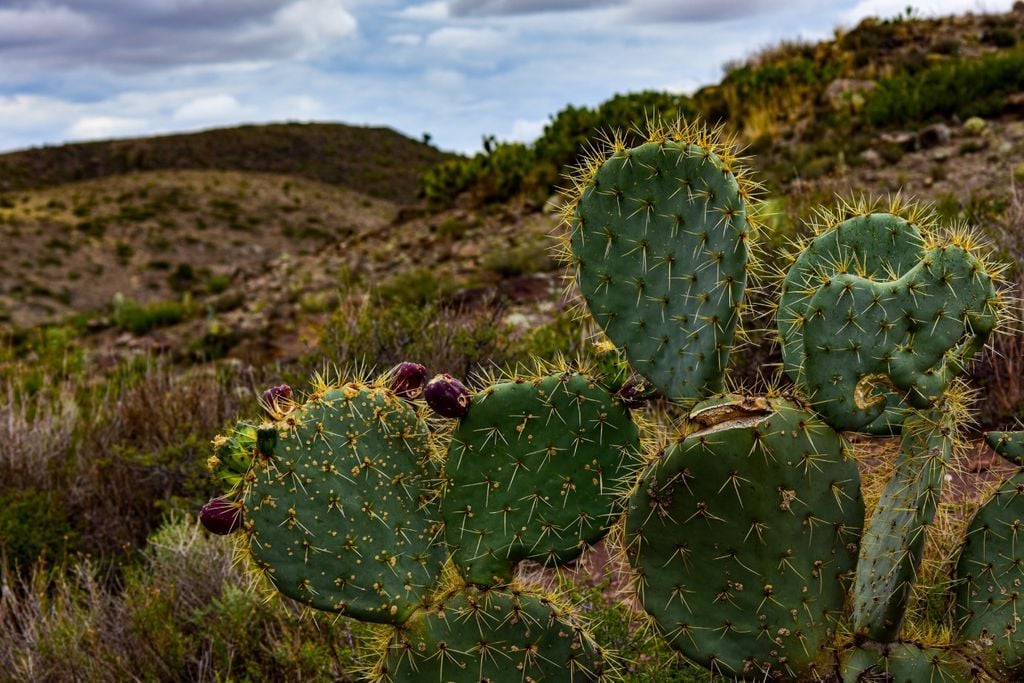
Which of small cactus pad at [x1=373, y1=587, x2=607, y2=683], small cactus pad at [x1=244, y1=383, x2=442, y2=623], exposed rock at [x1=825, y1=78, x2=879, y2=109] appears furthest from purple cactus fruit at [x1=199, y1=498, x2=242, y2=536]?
exposed rock at [x1=825, y1=78, x2=879, y2=109]

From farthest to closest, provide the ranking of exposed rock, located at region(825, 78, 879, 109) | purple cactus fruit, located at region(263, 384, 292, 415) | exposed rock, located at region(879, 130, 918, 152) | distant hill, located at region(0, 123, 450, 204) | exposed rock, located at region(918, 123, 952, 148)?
distant hill, located at region(0, 123, 450, 204) → exposed rock, located at region(825, 78, 879, 109) → exposed rock, located at region(879, 130, 918, 152) → exposed rock, located at region(918, 123, 952, 148) → purple cactus fruit, located at region(263, 384, 292, 415)

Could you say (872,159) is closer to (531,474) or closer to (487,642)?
(531,474)

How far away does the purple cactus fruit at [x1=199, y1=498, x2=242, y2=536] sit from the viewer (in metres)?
2.30

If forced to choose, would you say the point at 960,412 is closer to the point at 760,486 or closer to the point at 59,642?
the point at 760,486

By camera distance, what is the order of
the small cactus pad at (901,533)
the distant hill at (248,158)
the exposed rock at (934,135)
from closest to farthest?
1. the small cactus pad at (901,533)
2. the exposed rock at (934,135)
3. the distant hill at (248,158)

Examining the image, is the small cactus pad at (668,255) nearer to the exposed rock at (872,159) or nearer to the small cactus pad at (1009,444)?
the small cactus pad at (1009,444)

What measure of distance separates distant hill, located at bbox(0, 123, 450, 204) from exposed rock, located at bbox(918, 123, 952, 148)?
40.4 m

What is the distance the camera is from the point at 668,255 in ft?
7.93

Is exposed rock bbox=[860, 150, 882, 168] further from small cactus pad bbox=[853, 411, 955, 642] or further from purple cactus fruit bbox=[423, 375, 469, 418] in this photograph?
purple cactus fruit bbox=[423, 375, 469, 418]

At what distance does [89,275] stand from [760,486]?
27.9 metres

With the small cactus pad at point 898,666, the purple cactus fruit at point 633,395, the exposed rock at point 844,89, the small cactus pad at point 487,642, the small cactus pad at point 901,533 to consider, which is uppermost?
the exposed rock at point 844,89

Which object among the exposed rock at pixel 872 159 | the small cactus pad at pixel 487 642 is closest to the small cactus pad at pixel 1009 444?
the small cactus pad at pixel 487 642

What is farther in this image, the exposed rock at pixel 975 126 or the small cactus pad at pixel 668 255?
the exposed rock at pixel 975 126

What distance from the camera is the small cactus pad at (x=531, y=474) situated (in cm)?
235
